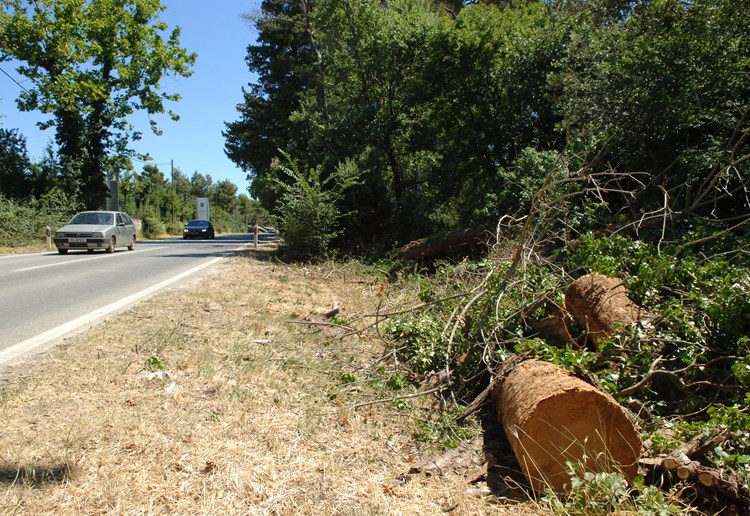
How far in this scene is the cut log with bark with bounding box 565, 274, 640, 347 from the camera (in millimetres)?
4551

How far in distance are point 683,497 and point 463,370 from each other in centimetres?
213

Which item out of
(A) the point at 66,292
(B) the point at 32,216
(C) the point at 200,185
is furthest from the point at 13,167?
(C) the point at 200,185

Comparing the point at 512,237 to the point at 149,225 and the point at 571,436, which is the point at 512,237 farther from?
the point at 149,225

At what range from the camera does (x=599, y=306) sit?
15.6ft

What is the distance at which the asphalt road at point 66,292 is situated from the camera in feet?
19.0

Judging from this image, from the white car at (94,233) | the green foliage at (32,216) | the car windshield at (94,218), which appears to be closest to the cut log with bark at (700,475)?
the white car at (94,233)

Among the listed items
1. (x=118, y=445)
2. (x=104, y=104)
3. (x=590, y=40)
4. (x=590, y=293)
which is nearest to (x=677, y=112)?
(x=590, y=40)

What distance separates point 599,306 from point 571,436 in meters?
1.79

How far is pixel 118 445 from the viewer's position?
3.27m

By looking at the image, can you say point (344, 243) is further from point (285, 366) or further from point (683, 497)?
point (683, 497)

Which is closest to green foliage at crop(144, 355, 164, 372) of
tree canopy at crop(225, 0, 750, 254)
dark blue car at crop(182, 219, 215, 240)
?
tree canopy at crop(225, 0, 750, 254)

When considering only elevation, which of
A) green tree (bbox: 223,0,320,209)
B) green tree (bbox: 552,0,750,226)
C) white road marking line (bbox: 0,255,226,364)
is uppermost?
green tree (bbox: 223,0,320,209)

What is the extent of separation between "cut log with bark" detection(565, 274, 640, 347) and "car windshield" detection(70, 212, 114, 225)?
17.8 m

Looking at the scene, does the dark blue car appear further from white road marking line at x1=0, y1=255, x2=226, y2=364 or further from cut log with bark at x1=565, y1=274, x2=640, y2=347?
cut log with bark at x1=565, y1=274, x2=640, y2=347
